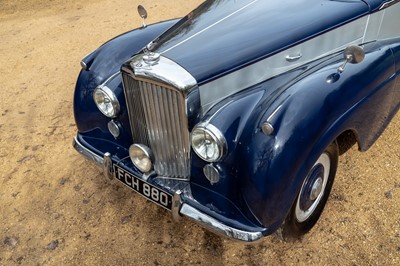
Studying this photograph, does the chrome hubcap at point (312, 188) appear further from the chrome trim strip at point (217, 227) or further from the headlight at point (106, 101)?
the headlight at point (106, 101)

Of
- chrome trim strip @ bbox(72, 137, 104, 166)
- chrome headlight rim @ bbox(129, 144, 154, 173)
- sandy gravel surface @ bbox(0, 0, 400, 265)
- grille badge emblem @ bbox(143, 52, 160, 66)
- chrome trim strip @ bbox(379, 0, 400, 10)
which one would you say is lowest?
sandy gravel surface @ bbox(0, 0, 400, 265)

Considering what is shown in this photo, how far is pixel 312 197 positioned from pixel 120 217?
1450mm

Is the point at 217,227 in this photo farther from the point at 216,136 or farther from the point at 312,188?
the point at 312,188

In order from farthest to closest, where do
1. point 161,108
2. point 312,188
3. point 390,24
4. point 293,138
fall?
1. point 390,24
2. point 312,188
3. point 161,108
4. point 293,138

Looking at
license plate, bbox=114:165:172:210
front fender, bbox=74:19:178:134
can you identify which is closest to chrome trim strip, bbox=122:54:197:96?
front fender, bbox=74:19:178:134

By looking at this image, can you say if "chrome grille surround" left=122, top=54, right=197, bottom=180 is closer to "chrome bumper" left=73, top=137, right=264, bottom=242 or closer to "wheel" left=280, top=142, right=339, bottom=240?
"chrome bumper" left=73, top=137, right=264, bottom=242

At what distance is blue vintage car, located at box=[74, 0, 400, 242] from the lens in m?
2.13

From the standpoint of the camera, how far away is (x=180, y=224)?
289 centimetres

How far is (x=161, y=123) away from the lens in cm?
243

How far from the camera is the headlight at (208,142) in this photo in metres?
2.12

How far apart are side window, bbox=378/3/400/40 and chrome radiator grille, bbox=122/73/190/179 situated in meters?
1.83

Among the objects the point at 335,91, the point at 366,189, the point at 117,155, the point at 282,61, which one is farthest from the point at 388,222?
the point at 117,155

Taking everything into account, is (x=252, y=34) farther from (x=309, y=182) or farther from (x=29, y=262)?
(x=29, y=262)

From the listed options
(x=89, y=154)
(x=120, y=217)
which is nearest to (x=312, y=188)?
(x=120, y=217)
